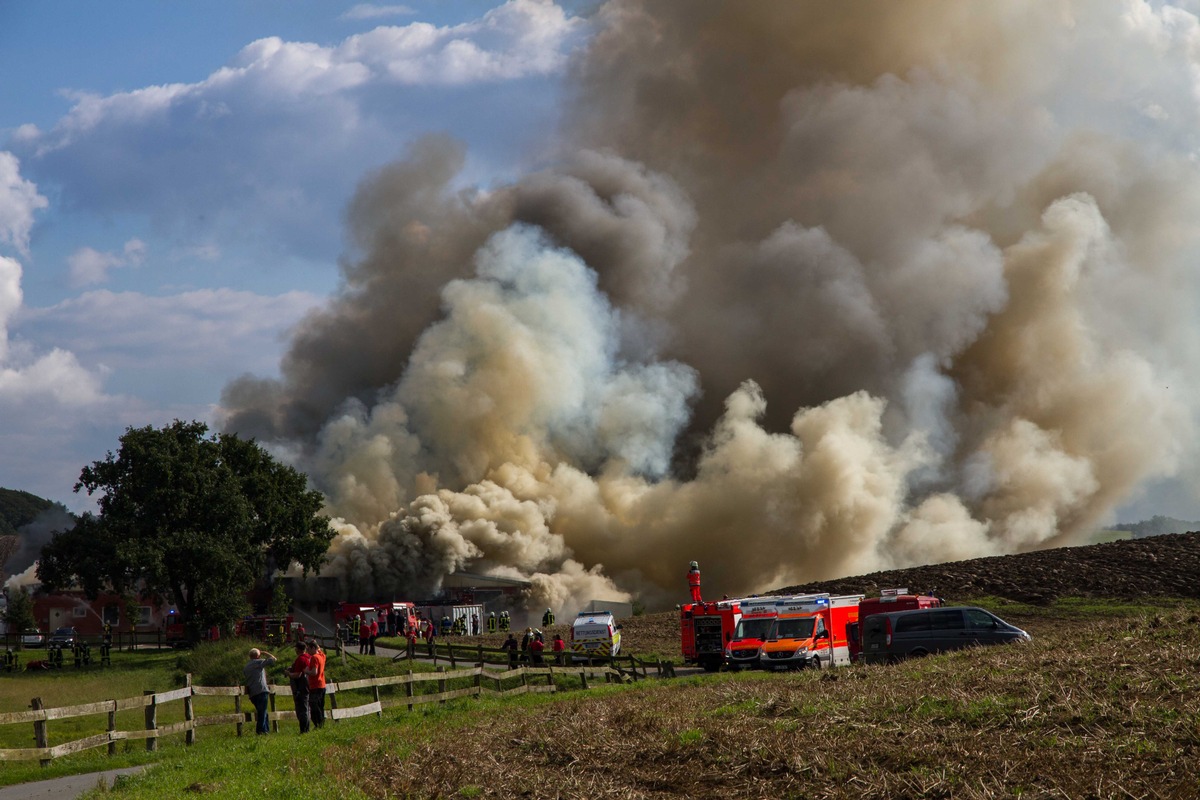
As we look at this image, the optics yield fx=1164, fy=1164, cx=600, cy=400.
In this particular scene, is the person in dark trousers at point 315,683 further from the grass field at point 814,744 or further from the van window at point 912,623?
the van window at point 912,623

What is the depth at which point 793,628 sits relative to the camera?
3497 centimetres

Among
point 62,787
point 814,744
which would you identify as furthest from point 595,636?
point 814,744

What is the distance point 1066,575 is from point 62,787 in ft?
156

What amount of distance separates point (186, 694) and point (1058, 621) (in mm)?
34215

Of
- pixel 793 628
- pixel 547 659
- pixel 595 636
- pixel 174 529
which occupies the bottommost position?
pixel 547 659

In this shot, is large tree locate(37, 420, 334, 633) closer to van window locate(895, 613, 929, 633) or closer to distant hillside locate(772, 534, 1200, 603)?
distant hillside locate(772, 534, 1200, 603)

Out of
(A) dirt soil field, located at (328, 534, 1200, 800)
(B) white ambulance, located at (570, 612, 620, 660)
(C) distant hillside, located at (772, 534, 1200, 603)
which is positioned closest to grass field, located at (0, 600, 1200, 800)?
(A) dirt soil field, located at (328, 534, 1200, 800)

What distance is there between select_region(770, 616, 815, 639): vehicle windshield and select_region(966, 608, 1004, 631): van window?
521cm

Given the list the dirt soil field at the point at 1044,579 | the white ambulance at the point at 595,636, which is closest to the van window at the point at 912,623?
the white ambulance at the point at 595,636

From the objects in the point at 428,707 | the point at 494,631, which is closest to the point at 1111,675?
the point at 428,707

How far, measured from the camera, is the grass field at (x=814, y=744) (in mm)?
11953

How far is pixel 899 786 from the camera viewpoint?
11742 millimetres

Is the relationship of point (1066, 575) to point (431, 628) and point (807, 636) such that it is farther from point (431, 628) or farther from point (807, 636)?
point (431, 628)

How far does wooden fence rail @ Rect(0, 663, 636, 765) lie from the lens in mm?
18031
